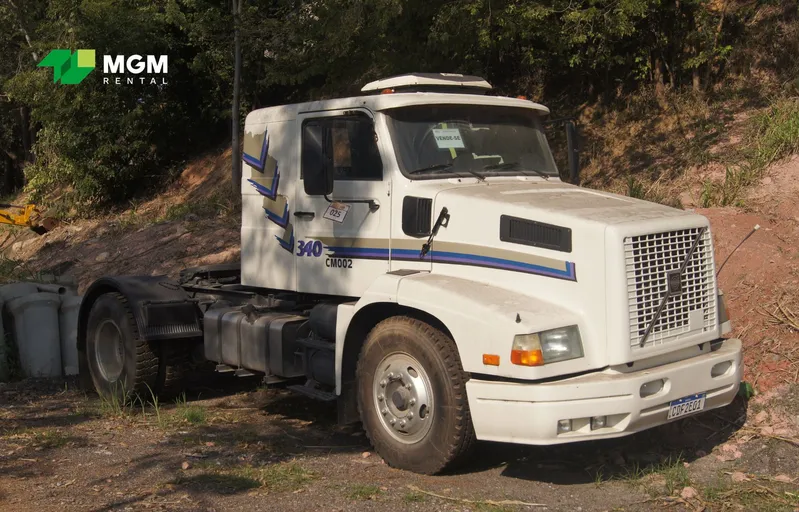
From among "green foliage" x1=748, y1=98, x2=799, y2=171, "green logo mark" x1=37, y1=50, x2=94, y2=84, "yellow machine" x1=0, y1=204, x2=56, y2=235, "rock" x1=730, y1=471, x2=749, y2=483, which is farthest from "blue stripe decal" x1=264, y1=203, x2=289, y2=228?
"green logo mark" x1=37, y1=50, x2=94, y2=84

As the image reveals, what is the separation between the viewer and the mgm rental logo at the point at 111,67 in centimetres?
2031

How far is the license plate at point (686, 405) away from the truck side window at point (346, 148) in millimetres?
2671

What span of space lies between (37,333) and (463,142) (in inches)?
226

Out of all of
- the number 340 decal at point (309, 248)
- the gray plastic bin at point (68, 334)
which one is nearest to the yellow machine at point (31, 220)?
the gray plastic bin at point (68, 334)

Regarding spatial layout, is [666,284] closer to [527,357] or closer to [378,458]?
[527,357]

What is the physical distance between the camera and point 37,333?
9875 millimetres

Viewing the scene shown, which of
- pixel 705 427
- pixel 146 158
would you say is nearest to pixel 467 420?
pixel 705 427

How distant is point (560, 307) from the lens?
5.73 m

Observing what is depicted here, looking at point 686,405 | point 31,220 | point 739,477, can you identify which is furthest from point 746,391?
point 31,220

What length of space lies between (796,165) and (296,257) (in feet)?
21.1

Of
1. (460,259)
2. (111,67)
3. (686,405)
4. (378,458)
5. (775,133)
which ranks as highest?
(111,67)

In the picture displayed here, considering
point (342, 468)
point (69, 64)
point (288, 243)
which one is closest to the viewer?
point (342, 468)

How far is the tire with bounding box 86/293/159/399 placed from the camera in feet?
27.7

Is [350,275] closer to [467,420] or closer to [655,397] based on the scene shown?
[467,420]
